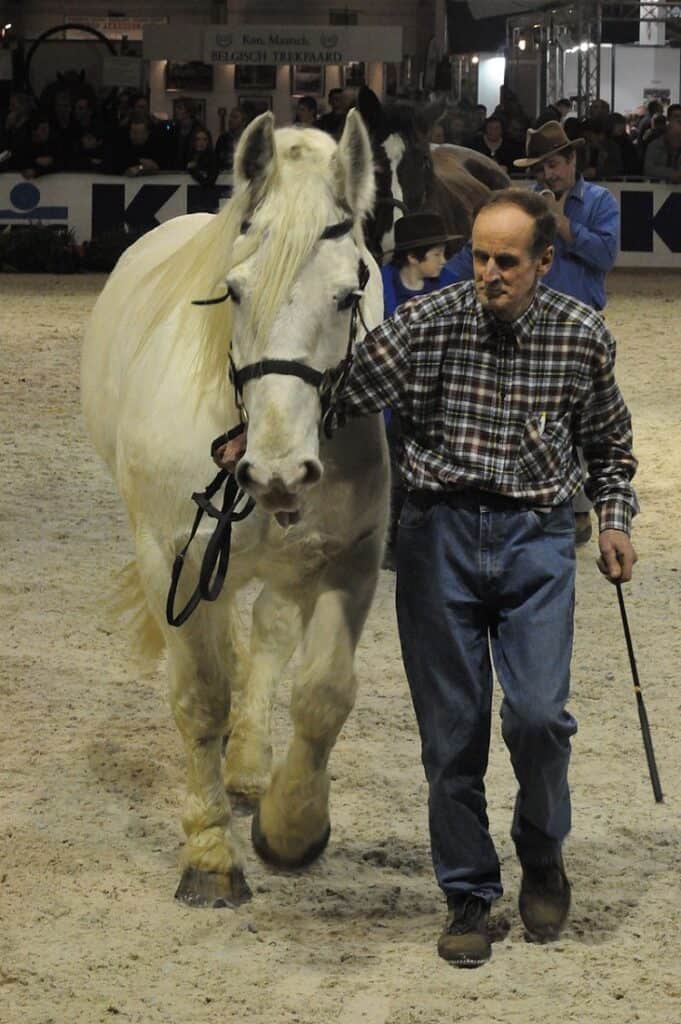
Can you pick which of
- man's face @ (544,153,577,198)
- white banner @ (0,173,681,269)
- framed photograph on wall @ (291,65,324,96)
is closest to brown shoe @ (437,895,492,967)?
man's face @ (544,153,577,198)

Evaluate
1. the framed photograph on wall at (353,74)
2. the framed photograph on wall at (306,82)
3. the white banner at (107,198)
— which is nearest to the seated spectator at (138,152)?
the white banner at (107,198)

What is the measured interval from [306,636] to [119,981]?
3.15 feet

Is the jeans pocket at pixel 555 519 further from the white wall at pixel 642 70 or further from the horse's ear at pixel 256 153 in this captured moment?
the white wall at pixel 642 70

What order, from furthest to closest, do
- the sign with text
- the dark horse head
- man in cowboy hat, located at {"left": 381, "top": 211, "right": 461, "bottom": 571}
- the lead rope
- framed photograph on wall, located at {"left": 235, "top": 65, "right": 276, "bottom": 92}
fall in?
framed photograph on wall, located at {"left": 235, "top": 65, "right": 276, "bottom": 92}
the sign with text
the dark horse head
man in cowboy hat, located at {"left": 381, "top": 211, "right": 461, "bottom": 571}
the lead rope

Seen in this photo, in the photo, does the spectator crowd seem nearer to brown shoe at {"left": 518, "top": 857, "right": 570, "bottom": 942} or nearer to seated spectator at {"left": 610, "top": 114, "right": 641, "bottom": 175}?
seated spectator at {"left": 610, "top": 114, "right": 641, "bottom": 175}

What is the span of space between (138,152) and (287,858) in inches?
579

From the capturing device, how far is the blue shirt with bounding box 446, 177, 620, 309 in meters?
7.34

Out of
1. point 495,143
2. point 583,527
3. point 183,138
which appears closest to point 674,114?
point 495,143

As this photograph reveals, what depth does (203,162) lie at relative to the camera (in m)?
17.8

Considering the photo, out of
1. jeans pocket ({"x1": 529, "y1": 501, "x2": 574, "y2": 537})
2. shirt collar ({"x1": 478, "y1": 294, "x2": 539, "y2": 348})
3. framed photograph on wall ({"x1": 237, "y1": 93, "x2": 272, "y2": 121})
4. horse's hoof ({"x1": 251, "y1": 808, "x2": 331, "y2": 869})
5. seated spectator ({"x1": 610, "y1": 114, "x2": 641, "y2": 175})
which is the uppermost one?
framed photograph on wall ({"x1": 237, "y1": 93, "x2": 272, "y2": 121})

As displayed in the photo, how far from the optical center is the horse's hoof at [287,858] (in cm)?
429

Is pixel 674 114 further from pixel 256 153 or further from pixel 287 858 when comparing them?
pixel 256 153

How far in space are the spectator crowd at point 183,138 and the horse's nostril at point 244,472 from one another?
46.4 ft

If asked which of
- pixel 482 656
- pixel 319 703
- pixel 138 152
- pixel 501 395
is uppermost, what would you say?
pixel 138 152
